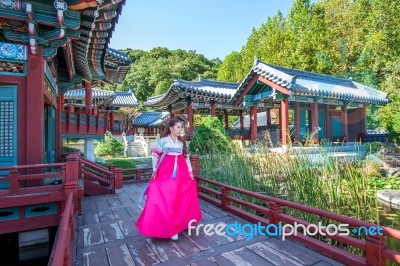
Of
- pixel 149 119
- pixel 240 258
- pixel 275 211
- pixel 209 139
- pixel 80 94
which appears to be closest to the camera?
pixel 240 258

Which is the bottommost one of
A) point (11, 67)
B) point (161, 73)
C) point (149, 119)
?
point (11, 67)

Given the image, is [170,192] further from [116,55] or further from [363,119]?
[363,119]

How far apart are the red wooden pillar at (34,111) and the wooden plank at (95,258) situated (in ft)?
7.16

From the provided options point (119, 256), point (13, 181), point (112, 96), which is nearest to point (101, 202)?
point (13, 181)

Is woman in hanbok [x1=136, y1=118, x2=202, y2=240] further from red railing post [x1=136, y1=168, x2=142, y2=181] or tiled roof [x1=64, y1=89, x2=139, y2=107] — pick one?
tiled roof [x1=64, y1=89, x2=139, y2=107]

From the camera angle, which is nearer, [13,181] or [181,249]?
[181,249]

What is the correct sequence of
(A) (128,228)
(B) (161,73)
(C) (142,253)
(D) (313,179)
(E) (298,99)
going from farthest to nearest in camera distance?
1. (B) (161,73)
2. (E) (298,99)
3. (A) (128,228)
4. (D) (313,179)
5. (C) (142,253)

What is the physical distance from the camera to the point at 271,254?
2715 mm

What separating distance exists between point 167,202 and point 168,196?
0.07 meters

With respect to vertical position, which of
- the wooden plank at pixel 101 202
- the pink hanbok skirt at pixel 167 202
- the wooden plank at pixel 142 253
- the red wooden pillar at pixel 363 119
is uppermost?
the red wooden pillar at pixel 363 119

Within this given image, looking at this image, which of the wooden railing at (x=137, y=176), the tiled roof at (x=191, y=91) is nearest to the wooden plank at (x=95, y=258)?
the wooden railing at (x=137, y=176)

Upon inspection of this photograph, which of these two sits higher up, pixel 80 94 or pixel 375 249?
pixel 80 94

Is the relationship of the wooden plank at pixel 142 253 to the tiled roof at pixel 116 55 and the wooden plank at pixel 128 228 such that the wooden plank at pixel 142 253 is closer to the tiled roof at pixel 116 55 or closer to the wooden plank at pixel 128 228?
the wooden plank at pixel 128 228

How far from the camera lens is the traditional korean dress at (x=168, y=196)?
2900 millimetres
